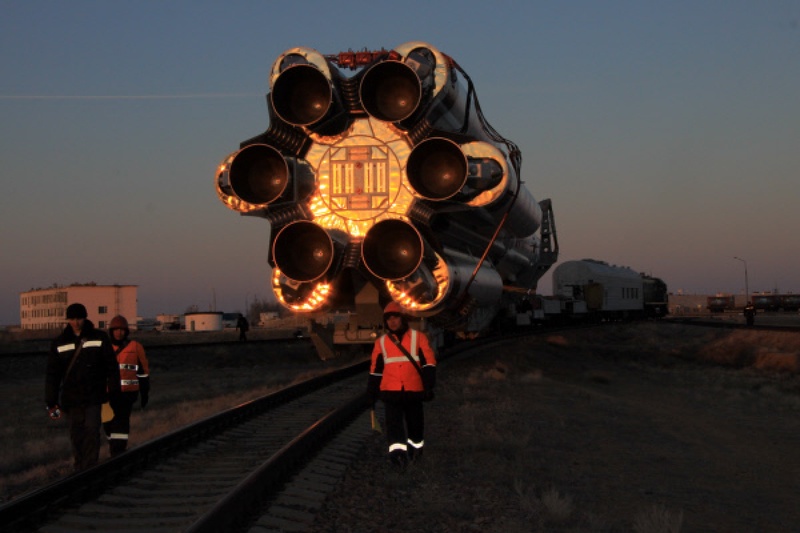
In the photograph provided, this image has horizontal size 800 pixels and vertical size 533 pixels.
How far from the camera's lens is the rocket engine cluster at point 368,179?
1396 centimetres

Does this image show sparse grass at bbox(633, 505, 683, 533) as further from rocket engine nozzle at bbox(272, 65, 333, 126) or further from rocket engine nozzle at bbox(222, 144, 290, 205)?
rocket engine nozzle at bbox(272, 65, 333, 126)

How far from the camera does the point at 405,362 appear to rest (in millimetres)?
7730

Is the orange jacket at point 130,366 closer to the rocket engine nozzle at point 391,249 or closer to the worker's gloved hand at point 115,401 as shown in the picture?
the worker's gloved hand at point 115,401

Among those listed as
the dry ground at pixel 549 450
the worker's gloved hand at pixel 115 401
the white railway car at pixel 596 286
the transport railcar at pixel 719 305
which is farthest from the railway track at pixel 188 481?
the transport railcar at pixel 719 305

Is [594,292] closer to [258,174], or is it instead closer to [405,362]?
[258,174]

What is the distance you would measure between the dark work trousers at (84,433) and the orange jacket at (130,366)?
47.8 inches

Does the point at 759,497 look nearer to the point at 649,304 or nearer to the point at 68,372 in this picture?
the point at 68,372

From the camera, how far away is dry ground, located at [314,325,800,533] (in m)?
6.31

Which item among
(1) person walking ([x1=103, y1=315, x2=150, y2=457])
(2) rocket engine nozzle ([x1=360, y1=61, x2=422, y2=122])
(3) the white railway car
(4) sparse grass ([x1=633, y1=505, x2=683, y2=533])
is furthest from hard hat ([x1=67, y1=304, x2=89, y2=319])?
(3) the white railway car

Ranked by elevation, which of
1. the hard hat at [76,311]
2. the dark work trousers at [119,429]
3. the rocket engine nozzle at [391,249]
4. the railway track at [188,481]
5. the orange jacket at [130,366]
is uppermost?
the rocket engine nozzle at [391,249]

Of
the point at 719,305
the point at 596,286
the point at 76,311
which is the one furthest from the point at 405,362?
the point at 719,305

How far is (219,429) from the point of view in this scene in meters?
9.97

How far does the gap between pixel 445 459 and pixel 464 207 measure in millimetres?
6451

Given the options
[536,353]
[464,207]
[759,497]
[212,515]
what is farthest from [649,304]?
[212,515]
